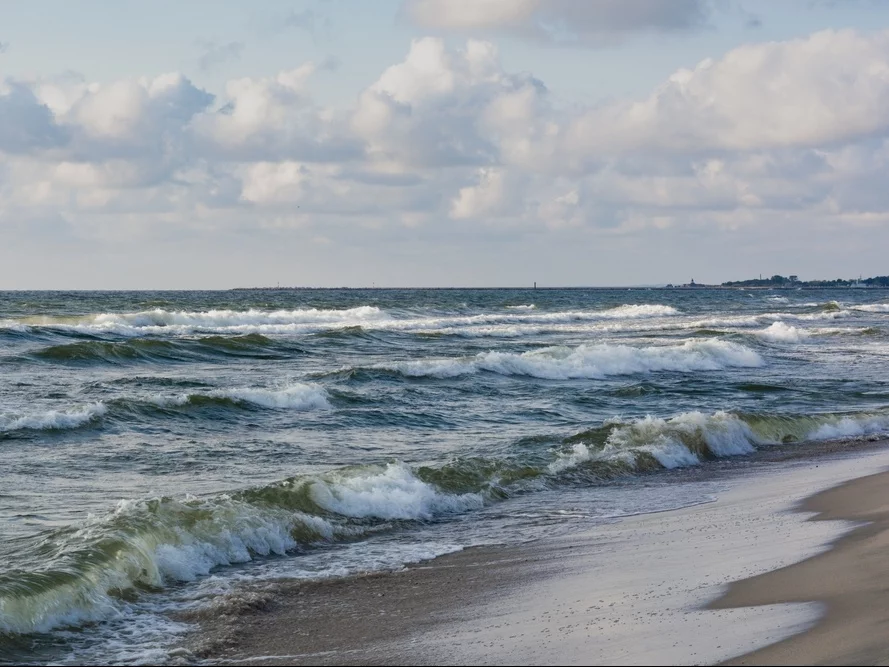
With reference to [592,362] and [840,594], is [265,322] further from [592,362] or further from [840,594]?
[840,594]

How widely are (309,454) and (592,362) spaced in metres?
17.7

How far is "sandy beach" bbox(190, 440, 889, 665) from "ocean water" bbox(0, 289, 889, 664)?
697 millimetres

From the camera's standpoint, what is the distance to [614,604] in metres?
7.19

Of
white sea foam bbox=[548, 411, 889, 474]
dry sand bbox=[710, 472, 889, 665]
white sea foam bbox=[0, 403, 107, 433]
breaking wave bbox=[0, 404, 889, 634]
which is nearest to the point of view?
dry sand bbox=[710, 472, 889, 665]

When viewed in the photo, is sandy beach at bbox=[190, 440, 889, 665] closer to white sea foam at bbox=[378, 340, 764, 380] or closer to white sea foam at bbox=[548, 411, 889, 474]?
white sea foam at bbox=[548, 411, 889, 474]

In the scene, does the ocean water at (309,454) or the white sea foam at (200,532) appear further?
the ocean water at (309,454)

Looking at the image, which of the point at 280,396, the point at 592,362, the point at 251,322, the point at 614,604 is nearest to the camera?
the point at 614,604

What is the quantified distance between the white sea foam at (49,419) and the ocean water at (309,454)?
5cm

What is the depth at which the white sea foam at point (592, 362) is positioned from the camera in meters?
27.5

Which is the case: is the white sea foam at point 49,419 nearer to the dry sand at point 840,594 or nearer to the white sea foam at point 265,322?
the dry sand at point 840,594

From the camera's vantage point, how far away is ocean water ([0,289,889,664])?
330 inches

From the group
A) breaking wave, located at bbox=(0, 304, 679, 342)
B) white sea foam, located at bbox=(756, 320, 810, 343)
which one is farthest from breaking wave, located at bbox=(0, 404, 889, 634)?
white sea foam, located at bbox=(756, 320, 810, 343)

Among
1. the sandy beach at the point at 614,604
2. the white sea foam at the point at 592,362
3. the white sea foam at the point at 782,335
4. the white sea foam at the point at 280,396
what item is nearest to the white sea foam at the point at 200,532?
the sandy beach at the point at 614,604

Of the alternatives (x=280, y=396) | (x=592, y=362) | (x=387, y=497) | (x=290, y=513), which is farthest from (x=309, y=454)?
(x=592, y=362)
